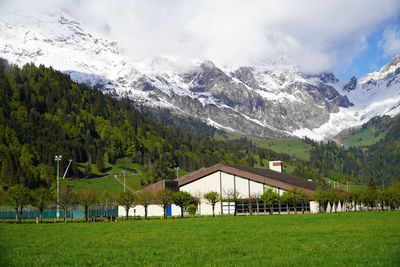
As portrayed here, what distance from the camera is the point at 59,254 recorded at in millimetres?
28156

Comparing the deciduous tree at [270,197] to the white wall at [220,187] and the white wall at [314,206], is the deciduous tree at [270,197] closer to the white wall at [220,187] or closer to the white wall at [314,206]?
the white wall at [220,187]

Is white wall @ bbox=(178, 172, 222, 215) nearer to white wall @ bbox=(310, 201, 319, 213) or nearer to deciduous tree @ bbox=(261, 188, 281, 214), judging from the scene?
deciduous tree @ bbox=(261, 188, 281, 214)

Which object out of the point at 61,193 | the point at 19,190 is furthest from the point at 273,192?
the point at 19,190

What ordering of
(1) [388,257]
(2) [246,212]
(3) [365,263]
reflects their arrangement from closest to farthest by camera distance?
1. (3) [365,263]
2. (1) [388,257]
3. (2) [246,212]

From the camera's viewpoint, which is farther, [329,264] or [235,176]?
[235,176]

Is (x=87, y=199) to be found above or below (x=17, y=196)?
below

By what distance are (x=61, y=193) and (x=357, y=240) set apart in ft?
236

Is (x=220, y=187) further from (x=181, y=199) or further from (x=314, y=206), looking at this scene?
(x=314, y=206)

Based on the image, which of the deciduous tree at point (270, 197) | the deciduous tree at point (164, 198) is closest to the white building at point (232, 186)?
the deciduous tree at point (270, 197)

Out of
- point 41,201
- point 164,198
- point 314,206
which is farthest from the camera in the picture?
point 314,206

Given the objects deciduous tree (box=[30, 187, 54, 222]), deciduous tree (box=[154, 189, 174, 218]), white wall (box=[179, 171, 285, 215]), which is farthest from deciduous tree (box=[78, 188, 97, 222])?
white wall (box=[179, 171, 285, 215])

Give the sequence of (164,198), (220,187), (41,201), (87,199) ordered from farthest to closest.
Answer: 1. (220,187)
2. (164,198)
3. (87,199)
4. (41,201)

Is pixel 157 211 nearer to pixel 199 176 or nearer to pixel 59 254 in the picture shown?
pixel 199 176

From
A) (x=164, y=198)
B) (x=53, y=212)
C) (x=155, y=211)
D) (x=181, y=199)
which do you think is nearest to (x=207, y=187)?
(x=155, y=211)
